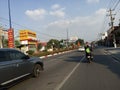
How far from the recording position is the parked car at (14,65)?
9.46 m

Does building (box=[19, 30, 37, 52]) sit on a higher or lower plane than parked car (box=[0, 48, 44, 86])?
higher

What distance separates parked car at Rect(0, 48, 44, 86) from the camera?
9.46 meters

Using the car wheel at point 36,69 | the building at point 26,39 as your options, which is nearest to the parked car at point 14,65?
the car wheel at point 36,69

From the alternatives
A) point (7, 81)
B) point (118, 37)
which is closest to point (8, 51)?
point (7, 81)

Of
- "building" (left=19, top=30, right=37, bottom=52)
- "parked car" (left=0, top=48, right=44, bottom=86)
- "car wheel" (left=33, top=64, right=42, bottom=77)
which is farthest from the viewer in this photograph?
→ "building" (left=19, top=30, right=37, bottom=52)

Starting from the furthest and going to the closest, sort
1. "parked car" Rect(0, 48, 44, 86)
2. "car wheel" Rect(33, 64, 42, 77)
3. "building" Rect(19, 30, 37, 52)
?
"building" Rect(19, 30, 37, 52) < "car wheel" Rect(33, 64, 42, 77) < "parked car" Rect(0, 48, 44, 86)

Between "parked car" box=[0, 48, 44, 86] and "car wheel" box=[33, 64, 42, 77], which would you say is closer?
"parked car" box=[0, 48, 44, 86]

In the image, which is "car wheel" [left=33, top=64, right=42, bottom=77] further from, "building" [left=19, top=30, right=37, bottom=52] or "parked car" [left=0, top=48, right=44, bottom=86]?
"building" [left=19, top=30, right=37, bottom=52]

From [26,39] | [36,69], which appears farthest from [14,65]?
[26,39]

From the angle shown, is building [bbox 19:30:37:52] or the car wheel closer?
the car wheel

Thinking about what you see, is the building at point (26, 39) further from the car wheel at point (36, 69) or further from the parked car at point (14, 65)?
the parked car at point (14, 65)

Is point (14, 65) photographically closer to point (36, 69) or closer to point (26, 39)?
point (36, 69)

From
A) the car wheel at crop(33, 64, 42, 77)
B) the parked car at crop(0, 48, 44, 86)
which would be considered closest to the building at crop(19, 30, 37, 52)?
the car wheel at crop(33, 64, 42, 77)

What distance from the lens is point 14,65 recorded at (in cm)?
1024
